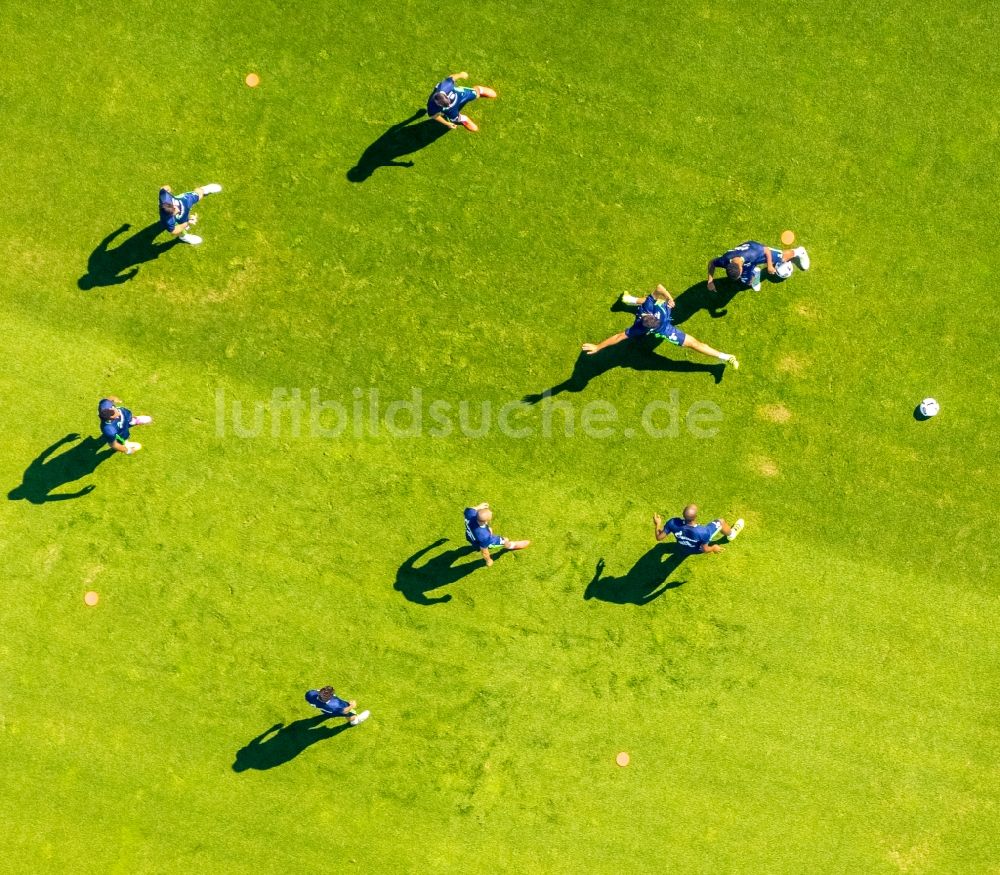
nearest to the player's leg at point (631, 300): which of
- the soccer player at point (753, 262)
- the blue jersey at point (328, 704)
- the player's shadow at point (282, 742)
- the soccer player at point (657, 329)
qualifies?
the soccer player at point (657, 329)

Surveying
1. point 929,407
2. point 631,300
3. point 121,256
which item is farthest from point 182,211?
point 929,407

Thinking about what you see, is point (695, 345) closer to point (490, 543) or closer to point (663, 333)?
point (663, 333)

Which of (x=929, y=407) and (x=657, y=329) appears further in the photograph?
(x=929, y=407)

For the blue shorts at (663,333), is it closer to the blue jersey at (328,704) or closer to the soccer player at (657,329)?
the soccer player at (657,329)

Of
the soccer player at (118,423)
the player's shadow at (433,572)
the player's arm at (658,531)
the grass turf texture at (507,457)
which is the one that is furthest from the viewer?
the player's shadow at (433,572)

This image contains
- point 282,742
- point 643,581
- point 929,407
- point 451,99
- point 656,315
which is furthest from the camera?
point 643,581

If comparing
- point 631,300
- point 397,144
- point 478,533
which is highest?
point 397,144

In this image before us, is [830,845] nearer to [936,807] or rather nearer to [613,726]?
[936,807]
